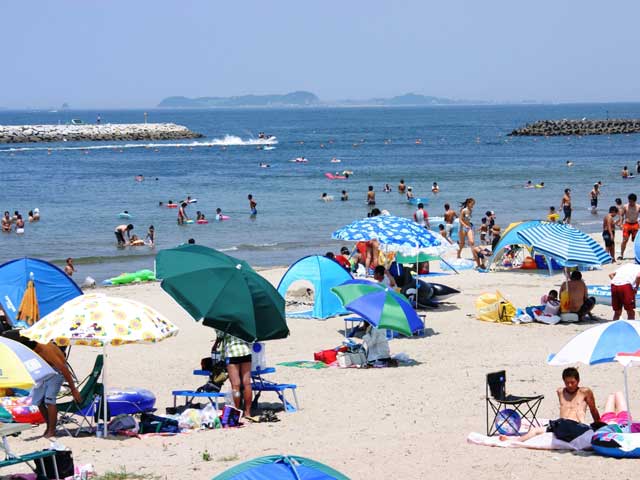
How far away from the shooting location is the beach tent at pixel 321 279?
1597cm

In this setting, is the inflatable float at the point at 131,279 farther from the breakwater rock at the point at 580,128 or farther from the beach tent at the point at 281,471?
the breakwater rock at the point at 580,128

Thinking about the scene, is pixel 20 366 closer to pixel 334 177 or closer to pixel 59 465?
pixel 59 465

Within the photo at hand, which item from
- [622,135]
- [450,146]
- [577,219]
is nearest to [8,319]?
[577,219]

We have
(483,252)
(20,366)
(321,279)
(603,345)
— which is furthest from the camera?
(483,252)

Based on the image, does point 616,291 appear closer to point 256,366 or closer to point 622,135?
point 256,366

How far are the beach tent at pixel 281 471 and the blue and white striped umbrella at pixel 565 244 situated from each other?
10.4 meters

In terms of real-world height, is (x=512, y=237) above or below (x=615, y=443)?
above

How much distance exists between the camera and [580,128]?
98688 millimetres

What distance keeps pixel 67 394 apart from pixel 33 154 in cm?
6820

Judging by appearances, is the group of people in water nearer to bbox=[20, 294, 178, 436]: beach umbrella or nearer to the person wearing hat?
the person wearing hat

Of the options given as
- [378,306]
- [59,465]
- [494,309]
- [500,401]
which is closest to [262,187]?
[494,309]

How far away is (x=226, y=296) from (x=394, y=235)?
6.14 meters

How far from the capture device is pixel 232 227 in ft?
109

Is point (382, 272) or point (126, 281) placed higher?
point (382, 272)
